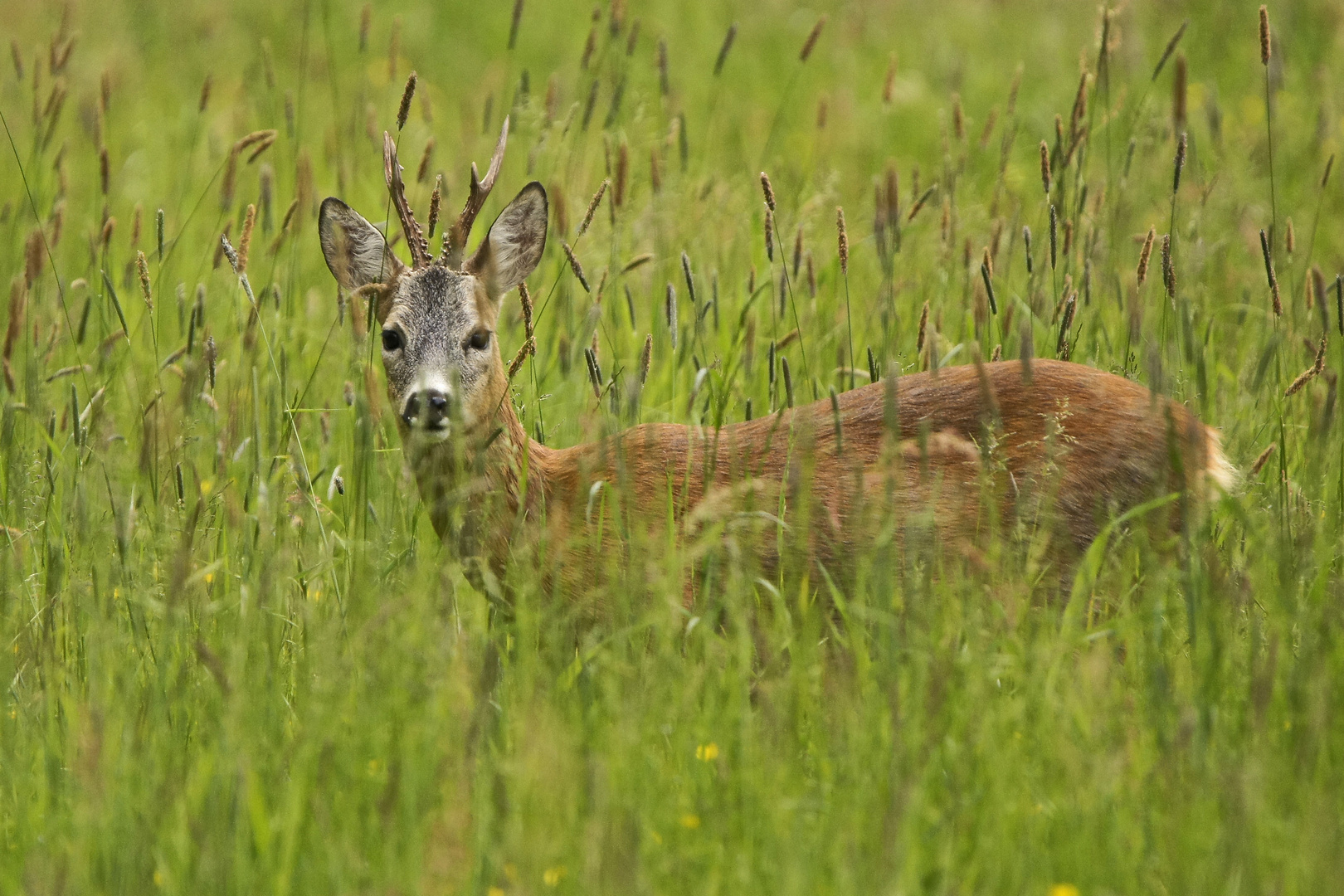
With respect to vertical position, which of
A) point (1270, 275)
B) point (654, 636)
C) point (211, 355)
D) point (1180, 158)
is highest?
point (1180, 158)

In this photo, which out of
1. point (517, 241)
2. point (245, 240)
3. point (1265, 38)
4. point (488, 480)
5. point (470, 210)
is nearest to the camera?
point (245, 240)

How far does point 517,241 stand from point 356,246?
52 cm

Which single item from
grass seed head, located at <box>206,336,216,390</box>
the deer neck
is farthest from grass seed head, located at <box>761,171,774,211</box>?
grass seed head, located at <box>206,336,216,390</box>

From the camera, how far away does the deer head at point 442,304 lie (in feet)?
14.2

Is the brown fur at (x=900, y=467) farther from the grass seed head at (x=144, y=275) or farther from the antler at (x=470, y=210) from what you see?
the grass seed head at (x=144, y=275)

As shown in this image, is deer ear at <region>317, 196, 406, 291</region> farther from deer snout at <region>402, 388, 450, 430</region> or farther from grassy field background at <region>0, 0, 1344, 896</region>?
deer snout at <region>402, 388, 450, 430</region>

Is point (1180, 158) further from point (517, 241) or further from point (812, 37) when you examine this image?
point (517, 241)

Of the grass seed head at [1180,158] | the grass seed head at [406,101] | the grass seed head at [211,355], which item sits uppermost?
the grass seed head at [406,101]

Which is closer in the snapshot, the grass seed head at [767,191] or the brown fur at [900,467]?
the grass seed head at [767,191]

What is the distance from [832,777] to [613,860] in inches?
24.8

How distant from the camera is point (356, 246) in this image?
5.01 m

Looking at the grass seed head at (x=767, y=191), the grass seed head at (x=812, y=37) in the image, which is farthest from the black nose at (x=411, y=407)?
the grass seed head at (x=812, y=37)

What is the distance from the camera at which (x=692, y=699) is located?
121 inches

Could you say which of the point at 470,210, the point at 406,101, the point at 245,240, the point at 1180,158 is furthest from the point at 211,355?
the point at 1180,158
